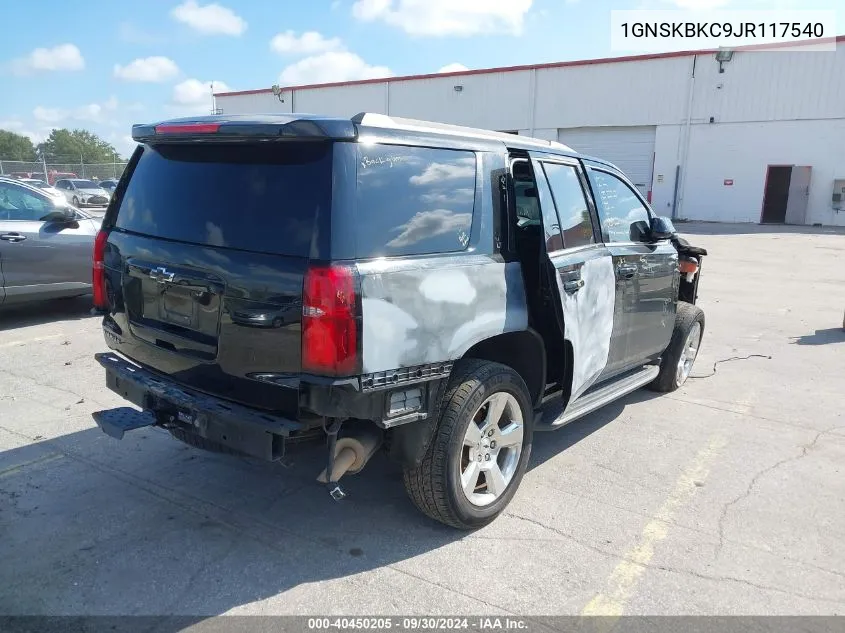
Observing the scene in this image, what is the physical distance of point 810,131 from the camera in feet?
94.7

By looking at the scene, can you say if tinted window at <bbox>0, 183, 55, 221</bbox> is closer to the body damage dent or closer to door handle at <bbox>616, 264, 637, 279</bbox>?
the body damage dent

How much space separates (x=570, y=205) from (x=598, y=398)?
1.27 m

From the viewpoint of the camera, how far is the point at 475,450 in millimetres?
3350

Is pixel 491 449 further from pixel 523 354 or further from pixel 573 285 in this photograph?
pixel 573 285

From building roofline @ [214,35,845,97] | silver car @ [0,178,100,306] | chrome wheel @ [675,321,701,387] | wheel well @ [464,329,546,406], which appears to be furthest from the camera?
building roofline @ [214,35,845,97]

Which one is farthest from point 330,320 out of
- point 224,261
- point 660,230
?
point 660,230

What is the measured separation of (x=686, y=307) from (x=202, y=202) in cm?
442

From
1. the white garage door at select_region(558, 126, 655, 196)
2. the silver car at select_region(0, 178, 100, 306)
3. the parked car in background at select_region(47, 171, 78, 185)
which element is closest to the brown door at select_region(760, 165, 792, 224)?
the white garage door at select_region(558, 126, 655, 196)

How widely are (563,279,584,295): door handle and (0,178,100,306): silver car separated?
6.08m

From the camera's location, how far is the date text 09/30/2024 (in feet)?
8.67

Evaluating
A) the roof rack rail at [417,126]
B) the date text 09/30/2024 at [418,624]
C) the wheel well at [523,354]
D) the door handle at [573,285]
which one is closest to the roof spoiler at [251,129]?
the roof rack rail at [417,126]

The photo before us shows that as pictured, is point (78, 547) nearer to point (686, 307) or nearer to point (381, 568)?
point (381, 568)

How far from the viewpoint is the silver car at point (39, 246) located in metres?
7.03

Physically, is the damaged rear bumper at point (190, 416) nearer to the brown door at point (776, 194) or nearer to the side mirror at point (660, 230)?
the side mirror at point (660, 230)
